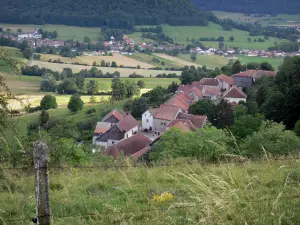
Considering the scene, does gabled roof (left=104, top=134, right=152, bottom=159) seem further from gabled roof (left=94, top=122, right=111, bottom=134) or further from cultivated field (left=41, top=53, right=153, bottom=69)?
cultivated field (left=41, top=53, right=153, bottom=69)

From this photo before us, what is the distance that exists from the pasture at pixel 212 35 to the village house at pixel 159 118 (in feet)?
211

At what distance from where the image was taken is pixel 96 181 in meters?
6.32

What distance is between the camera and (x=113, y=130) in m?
36.9

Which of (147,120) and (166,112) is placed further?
(147,120)

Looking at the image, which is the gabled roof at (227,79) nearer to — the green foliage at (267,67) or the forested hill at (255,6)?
the green foliage at (267,67)

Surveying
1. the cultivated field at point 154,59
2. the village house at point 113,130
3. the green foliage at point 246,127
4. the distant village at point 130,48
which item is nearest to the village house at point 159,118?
the village house at point 113,130

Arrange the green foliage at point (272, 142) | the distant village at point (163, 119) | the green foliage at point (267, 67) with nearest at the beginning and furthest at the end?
the green foliage at point (272, 142) < the distant village at point (163, 119) < the green foliage at point (267, 67)

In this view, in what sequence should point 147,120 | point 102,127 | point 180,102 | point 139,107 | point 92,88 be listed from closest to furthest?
point 102,127, point 147,120, point 180,102, point 139,107, point 92,88

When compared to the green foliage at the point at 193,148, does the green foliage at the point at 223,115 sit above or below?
below

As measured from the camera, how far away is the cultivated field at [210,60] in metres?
85.3

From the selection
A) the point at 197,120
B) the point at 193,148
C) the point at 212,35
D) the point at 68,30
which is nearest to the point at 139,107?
the point at 197,120

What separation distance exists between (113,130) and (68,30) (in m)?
92.8

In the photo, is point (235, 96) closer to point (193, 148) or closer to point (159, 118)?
point (159, 118)

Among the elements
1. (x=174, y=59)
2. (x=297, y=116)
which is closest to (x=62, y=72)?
(x=174, y=59)
